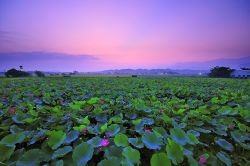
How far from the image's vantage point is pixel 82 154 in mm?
1253

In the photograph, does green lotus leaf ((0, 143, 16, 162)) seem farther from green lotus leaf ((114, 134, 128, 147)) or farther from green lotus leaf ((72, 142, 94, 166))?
green lotus leaf ((114, 134, 128, 147))

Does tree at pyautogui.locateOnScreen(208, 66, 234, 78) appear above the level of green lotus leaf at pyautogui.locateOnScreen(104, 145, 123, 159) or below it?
below

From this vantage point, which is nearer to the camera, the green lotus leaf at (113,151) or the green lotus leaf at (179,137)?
the green lotus leaf at (113,151)

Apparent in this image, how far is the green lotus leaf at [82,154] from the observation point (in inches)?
47.5

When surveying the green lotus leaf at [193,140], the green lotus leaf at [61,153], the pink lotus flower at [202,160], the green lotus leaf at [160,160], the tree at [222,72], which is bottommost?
the tree at [222,72]

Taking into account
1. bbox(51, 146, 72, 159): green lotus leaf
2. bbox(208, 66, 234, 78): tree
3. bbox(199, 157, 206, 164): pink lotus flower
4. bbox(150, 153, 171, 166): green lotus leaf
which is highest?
bbox(150, 153, 171, 166): green lotus leaf

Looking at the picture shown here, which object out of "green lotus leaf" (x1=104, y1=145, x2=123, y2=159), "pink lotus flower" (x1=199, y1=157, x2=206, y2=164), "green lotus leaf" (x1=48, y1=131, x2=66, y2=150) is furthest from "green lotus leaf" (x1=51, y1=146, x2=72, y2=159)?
"pink lotus flower" (x1=199, y1=157, x2=206, y2=164)

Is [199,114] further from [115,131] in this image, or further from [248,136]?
[115,131]

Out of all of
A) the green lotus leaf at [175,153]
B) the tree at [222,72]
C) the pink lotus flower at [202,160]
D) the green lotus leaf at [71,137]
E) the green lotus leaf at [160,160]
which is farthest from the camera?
the tree at [222,72]

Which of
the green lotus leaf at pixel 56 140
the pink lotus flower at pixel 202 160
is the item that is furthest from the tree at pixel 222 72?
the green lotus leaf at pixel 56 140

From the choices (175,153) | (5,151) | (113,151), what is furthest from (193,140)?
(5,151)

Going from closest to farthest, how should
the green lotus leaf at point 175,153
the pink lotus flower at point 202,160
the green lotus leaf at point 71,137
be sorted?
the green lotus leaf at point 175,153 → the pink lotus flower at point 202,160 → the green lotus leaf at point 71,137

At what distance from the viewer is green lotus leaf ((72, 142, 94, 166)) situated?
3.96 ft

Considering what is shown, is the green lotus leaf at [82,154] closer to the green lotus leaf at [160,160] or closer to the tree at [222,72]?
the green lotus leaf at [160,160]
